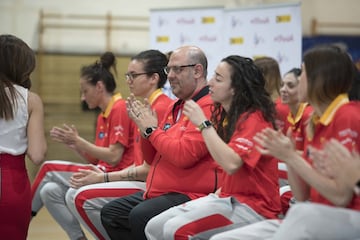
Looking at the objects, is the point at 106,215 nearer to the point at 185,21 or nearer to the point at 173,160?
the point at 173,160

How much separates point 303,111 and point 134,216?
1530 millimetres

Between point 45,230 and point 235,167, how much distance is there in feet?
11.3

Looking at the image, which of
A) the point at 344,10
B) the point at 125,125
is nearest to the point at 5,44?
the point at 125,125

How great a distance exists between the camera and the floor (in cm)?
553

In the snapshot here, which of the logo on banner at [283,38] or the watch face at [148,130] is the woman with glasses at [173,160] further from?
the logo on banner at [283,38]

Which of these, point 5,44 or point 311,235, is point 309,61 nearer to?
point 311,235

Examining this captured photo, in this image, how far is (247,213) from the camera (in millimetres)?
3072

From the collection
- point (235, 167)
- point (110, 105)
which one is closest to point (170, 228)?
point (235, 167)

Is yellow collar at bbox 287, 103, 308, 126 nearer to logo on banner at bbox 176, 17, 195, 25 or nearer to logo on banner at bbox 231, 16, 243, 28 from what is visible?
logo on banner at bbox 231, 16, 243, 28

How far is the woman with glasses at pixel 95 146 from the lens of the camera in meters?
4.71

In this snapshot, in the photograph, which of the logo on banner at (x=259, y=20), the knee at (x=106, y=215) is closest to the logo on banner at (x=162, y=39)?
the logo on banner at (x=259, y=20)

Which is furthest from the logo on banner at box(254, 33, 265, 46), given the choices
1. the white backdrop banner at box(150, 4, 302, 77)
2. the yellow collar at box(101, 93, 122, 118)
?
the yellow collar at box(101, 93, 122, 118)

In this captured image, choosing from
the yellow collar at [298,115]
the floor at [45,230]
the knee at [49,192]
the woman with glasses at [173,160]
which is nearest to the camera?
the woman with glasses at [173,160]

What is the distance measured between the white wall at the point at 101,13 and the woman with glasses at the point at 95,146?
15.3 ft
